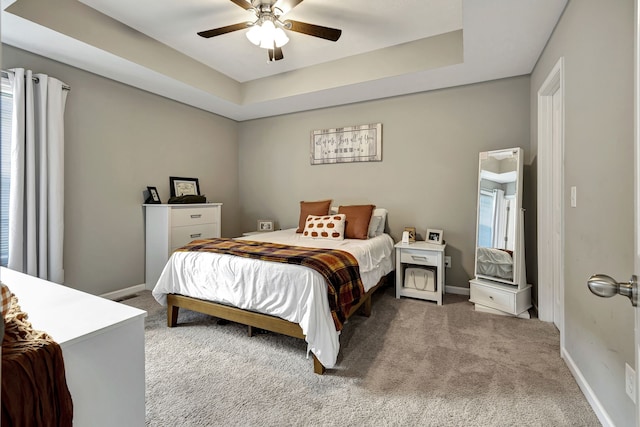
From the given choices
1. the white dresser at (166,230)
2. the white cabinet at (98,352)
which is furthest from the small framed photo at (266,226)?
the white cabinet at (98,352)

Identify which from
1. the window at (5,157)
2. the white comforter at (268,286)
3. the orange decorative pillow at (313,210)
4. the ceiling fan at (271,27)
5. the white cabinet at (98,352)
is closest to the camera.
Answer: the white cabinet at (98,352)

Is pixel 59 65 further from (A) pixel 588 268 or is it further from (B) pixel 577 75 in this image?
(A) pixel 588 268

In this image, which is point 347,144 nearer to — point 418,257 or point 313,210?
point 313,210

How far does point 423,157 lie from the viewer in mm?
3596

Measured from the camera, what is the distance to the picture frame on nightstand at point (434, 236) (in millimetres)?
3394

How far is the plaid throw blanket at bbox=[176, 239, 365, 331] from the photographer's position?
2.02 metres

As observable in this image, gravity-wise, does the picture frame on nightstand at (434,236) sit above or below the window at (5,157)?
below

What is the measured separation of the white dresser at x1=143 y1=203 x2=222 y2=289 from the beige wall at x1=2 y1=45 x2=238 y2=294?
10cm

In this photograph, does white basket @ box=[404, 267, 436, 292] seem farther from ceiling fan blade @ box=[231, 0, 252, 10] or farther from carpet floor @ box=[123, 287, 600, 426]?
ceiling fan blade @ box=[231, 0, 252, 10]

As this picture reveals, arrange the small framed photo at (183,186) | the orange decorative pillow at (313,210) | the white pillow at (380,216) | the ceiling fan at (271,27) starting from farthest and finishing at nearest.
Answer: the small framed photo at (183,186) < the orange decorative pillow at (313,210) < the white pillow at (380,216) < the ceiling fan at (271,27)

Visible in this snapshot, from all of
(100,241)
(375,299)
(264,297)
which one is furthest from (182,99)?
(375,299)

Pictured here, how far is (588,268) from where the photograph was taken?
1.68 meters

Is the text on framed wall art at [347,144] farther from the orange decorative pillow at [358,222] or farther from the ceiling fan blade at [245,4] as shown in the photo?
the ceiling fan blade at [245,4]

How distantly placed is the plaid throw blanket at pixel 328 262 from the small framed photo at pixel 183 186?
4.89 feet
